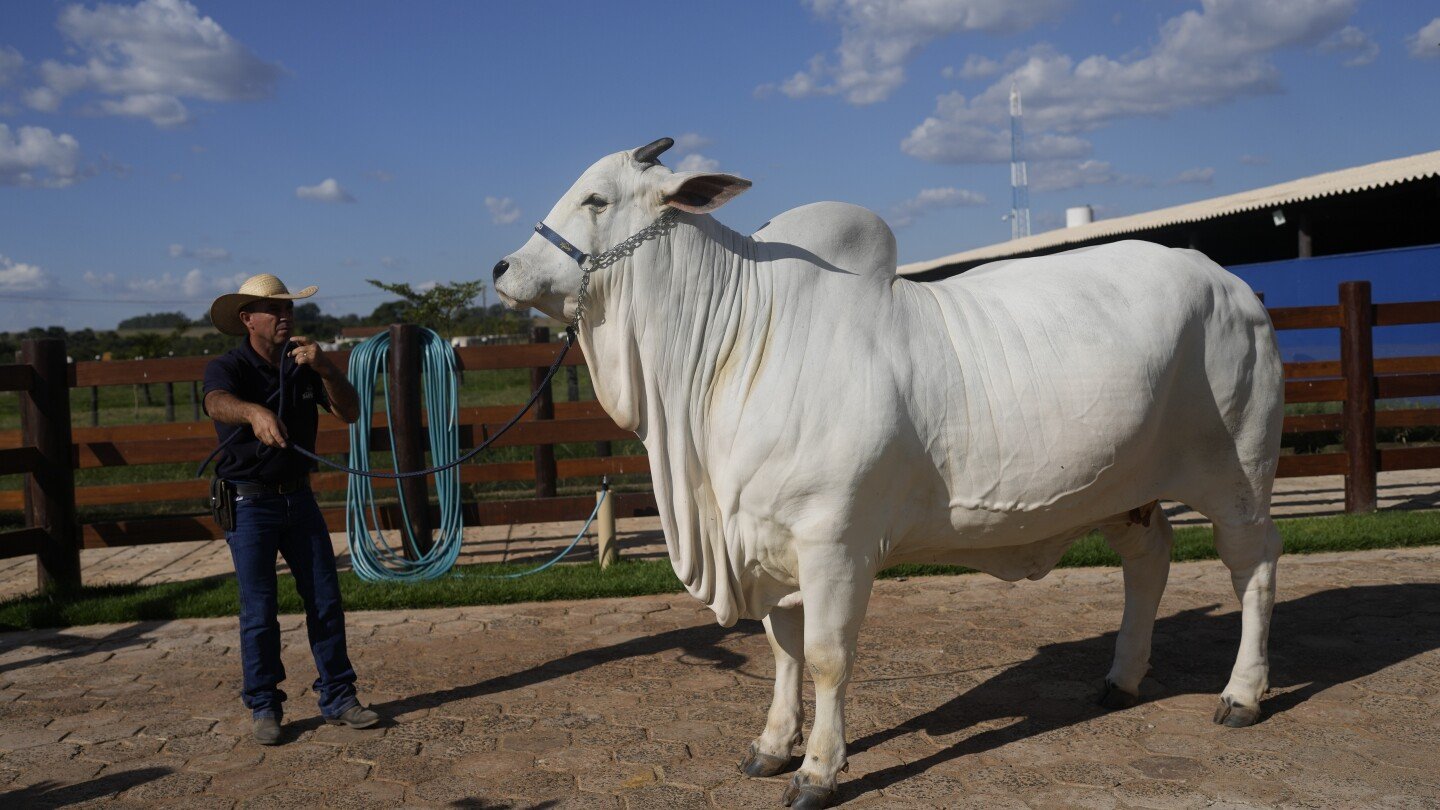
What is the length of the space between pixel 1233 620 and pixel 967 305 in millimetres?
2780

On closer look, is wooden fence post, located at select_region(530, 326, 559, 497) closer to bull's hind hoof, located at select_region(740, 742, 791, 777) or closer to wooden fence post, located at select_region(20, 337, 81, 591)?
wooden fence post, located at select_region(20, 337, 81, 591)

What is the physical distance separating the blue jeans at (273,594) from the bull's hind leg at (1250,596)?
353cm

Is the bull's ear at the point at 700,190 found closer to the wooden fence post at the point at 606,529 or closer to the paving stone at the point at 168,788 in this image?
the paving stone at the point at 168,788

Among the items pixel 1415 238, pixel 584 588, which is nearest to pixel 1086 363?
pixel 584 588

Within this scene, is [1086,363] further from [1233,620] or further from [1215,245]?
[1215,245]

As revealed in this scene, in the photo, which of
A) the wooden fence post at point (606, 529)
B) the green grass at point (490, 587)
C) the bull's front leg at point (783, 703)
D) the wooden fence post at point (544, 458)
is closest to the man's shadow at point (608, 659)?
the green grass at point (490, 587)

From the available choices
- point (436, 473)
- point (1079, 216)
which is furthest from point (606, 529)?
point (1079, 216)

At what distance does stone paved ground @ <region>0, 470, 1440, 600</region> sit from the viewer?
8508 mm

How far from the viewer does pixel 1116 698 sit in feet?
15.0

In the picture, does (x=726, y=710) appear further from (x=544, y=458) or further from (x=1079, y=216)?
(x=1079, y=216)

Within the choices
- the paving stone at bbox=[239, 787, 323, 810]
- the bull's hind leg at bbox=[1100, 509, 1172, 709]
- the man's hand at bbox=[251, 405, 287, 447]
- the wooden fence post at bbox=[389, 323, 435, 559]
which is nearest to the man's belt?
the man's hand at bbox=[251, 405, 287, 447]

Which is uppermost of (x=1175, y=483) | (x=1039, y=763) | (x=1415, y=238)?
(x=1415, y=238)

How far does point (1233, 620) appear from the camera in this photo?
5.75 m

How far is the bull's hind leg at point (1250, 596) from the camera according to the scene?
171 inches
